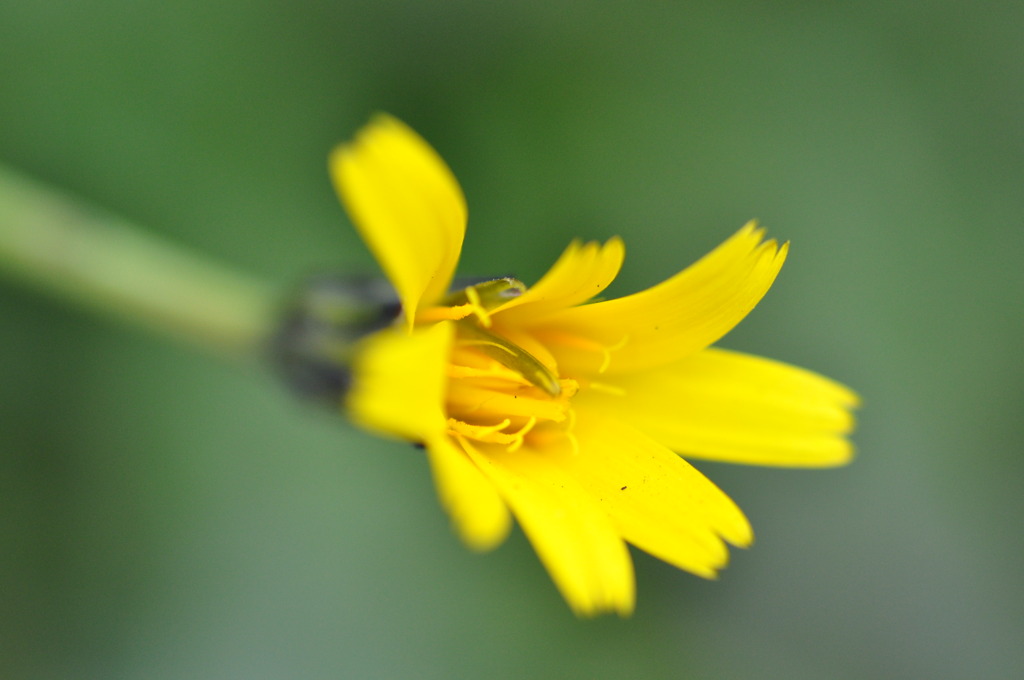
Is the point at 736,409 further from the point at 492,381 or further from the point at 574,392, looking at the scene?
the point at 492,381

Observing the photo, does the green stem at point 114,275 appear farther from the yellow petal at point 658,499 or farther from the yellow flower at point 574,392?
the yellow petal at point 658,499

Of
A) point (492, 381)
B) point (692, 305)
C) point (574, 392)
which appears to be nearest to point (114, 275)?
point (492, 381)

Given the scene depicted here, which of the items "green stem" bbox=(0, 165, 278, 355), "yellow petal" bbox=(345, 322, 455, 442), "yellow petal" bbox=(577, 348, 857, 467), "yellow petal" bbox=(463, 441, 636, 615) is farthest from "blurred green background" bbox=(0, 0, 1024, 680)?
"yellow petal" bbox=(345, 322, 455, 442)

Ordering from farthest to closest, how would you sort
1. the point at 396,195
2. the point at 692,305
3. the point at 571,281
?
1. the point at 692,305
2. the point at 571,281
3. the point at 396,195

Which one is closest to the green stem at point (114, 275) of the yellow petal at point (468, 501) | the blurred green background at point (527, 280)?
the blurred green background at point (527, 280)

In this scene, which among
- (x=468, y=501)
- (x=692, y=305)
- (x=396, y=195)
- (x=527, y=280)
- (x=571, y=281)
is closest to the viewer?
(x=468, y=501)

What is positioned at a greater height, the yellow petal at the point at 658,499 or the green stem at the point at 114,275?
the green stem at the point at 114,275
